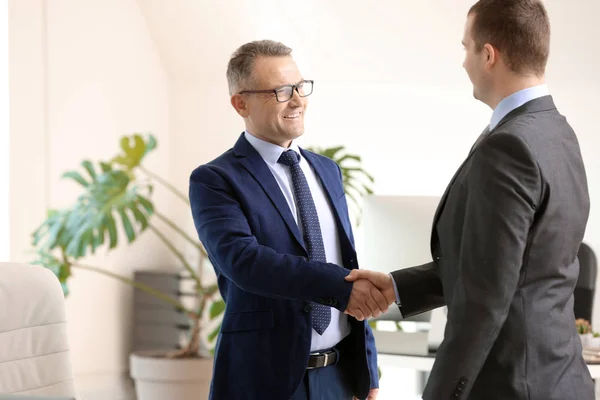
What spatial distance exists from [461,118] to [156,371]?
2645mm

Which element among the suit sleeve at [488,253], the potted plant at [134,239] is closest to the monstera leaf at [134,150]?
the potted plant at [134,239]

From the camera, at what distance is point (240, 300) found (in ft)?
7.24

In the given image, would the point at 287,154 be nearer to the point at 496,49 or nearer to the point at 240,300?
the point at 240,300

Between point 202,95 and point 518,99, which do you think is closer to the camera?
point 518,99

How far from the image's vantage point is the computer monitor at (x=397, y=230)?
3.04 m

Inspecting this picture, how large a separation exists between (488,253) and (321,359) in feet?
2.38

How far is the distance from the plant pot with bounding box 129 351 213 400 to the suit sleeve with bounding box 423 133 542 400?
301 centimetres

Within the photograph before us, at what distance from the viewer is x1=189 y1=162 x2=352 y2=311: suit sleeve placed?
83.5 inches

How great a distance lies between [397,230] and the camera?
306 cm

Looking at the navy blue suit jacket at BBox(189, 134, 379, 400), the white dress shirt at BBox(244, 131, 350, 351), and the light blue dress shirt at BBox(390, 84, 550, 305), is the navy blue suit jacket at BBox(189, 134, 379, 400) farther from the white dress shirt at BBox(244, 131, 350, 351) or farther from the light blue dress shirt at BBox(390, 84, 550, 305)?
the light blue dress shirt at BBox(390, 84, 550, 305)

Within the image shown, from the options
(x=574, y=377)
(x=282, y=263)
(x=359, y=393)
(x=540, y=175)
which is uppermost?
(x=540, y=175)

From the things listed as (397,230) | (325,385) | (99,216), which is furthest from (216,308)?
(325,385)

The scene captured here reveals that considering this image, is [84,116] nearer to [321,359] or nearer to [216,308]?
[216,308]

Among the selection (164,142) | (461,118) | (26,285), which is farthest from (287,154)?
(164,142)
